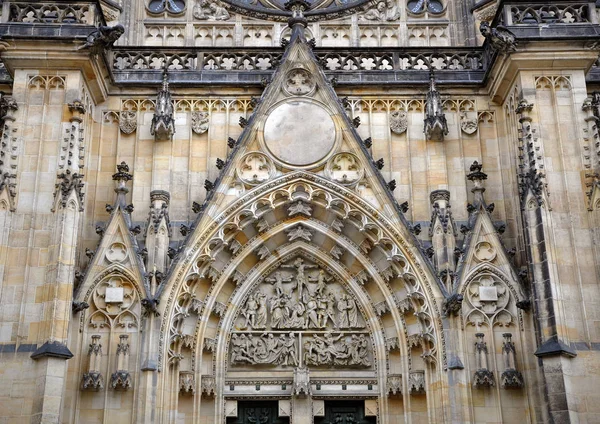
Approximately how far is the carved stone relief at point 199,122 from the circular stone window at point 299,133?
3.76 feet

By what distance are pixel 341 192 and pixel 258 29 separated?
14.4 ft

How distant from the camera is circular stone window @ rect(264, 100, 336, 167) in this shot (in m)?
16.2

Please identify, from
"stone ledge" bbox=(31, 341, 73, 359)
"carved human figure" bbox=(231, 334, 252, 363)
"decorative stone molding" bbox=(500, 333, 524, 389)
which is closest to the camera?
"stone ledge" bbox=(31, 341, 73, 359)

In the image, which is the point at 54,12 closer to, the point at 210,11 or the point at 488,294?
the point at 210,11

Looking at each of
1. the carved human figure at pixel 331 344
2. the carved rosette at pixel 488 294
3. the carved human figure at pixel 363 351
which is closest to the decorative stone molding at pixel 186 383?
the carved human figure at pixel 331 344

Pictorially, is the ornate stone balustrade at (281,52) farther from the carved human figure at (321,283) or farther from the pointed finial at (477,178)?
the carved human figure at (321,283)

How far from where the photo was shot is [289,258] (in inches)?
648

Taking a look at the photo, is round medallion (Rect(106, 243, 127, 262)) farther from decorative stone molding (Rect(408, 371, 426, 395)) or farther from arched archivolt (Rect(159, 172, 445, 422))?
decorative stone molding (Rect(408, 371, 426, 395))

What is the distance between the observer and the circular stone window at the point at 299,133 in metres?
16.2

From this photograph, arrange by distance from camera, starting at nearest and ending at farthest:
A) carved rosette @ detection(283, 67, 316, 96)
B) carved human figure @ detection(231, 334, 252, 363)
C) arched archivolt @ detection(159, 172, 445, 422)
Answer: arched archivolt @ detection(159, 172, 445, 422)
carved human figure @ detection(231, 334, 252, 363)
carved rosette @ detection(283, 67, 316, 96)

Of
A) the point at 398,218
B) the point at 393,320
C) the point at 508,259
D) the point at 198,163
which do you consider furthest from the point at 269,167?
the point at 508,259

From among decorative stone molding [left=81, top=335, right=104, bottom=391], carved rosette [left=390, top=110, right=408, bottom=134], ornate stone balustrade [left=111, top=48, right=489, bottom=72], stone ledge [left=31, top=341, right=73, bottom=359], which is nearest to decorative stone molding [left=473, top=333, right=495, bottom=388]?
carved rosette [left=390, top=110, right=408, bottom=134]

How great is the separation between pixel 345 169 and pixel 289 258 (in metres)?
1.90

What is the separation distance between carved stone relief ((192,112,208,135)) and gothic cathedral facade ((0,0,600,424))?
0.04 meters
